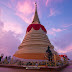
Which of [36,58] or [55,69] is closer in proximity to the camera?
[55,69]

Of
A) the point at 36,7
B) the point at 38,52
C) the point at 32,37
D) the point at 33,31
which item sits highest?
the point at 36,7

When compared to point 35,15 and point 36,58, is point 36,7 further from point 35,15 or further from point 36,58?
point 36,58

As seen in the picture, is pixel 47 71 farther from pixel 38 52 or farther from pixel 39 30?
pixel 39 30

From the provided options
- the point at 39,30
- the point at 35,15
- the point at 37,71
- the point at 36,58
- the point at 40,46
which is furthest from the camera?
the point at 35,15

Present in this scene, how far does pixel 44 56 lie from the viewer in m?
23.3

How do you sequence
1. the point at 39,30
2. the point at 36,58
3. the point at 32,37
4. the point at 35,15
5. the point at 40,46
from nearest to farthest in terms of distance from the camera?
the point at 36,58
the point at 40,46
the point at 32,37
the point at 39,30
the point at 35,15

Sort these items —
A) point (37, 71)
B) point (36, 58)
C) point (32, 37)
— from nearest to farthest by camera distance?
point (37, 71), point (36, 58), point (32, 37)

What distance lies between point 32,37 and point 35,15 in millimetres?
11229

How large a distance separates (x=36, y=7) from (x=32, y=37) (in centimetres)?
1413

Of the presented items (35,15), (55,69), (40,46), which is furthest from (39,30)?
(55,69)

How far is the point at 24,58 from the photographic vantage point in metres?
23.4

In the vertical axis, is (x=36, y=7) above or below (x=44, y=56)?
above

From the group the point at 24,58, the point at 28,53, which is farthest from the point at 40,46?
the point at 24,58

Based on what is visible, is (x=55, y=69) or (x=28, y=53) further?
(x=28, y=53)
